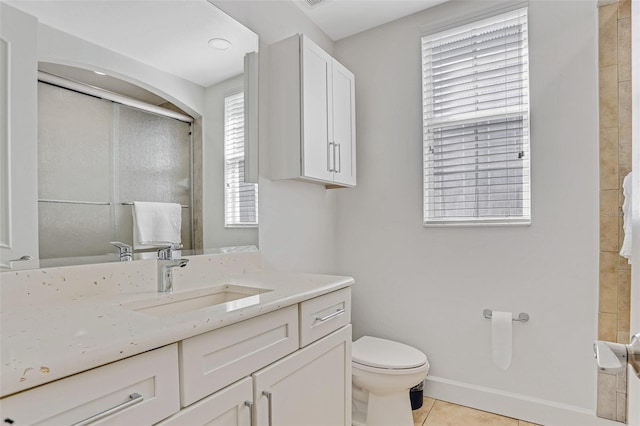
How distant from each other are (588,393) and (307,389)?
1628mm

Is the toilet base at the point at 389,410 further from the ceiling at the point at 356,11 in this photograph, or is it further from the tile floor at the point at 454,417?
the ceiling at the point at 356,11

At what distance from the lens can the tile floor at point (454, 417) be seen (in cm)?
199

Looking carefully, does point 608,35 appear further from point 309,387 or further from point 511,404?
point 309,387

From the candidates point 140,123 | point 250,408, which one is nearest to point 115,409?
point 250,408

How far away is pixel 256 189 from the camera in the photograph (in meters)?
1.93

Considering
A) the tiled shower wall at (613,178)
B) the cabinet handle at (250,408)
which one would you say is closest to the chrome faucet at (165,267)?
the cabinet handle at (250,408)

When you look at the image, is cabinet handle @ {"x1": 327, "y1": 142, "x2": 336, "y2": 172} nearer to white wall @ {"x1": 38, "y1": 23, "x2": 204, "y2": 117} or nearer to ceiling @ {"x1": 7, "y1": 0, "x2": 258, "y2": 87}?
ceiling @ {"x1": 7, "y1": 0, "x2": 258, "y2": 87}

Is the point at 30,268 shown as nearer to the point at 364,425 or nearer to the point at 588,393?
the point at 364,425

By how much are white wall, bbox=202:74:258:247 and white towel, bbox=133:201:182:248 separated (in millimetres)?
Answer: 141

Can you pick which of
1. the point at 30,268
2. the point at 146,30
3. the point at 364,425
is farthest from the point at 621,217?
the point at 30,268

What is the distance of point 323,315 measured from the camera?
4.56 ft

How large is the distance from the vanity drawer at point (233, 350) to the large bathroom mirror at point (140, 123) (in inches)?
25.0

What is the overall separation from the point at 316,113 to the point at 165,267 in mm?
1177

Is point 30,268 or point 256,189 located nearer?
point 30,268
